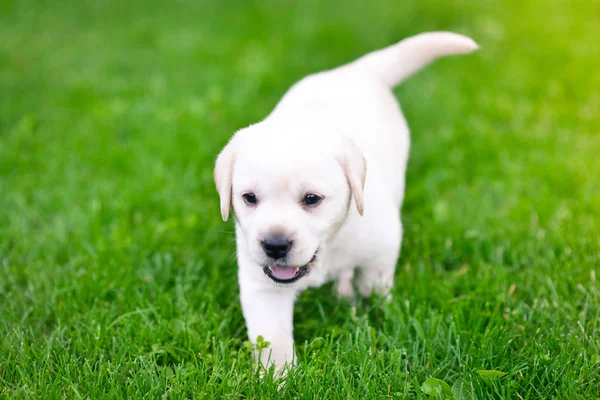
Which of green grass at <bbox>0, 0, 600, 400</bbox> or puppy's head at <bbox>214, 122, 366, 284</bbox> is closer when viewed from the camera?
puppy's head at <bbox>214, 122, 366, 284</bbox>

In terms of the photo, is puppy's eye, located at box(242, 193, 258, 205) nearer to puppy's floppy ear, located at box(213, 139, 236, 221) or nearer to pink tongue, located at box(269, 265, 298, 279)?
puppy's floppy ear, located at box(213, 139, 236, 221)

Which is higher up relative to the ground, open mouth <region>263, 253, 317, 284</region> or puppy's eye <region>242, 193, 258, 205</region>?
puppy's eye <region>242, 193, 258, 205</region>

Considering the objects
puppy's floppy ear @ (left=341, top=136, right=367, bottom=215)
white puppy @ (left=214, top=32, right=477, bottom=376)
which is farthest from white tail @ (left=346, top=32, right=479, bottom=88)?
puppy's floppy ear @ (left=341, top=136, right=367, bottom=215)

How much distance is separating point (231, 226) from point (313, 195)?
139 centimetres

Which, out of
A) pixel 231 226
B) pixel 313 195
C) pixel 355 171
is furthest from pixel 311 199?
pixel 231 226

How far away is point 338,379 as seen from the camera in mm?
2410

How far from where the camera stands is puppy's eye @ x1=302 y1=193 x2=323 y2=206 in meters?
2.40

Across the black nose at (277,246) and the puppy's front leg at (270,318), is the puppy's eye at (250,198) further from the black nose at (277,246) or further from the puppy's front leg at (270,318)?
the puppy's front leg at (270,318)

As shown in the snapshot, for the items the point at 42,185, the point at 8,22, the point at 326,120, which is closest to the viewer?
the point at 326,120

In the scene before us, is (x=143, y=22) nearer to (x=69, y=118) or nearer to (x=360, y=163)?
(x=69, y=118)

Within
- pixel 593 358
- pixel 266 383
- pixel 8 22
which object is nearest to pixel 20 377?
pixel 266 383

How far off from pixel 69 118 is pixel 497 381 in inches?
153

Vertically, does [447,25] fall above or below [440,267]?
above

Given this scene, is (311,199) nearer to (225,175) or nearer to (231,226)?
(225,175)
